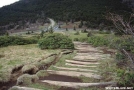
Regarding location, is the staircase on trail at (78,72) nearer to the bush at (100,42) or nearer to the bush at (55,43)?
the bush at (55,43)

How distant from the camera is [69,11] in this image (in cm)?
11306

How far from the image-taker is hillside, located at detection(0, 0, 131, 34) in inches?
3565

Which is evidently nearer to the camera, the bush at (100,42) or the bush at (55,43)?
the bush at (55,43)

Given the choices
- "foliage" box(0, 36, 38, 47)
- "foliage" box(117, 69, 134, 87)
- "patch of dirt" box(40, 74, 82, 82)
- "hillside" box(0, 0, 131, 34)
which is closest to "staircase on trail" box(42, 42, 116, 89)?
"patch of dirt" box(40, 74, 82, 82)

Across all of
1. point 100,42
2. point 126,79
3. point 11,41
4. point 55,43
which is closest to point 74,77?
point 126,79

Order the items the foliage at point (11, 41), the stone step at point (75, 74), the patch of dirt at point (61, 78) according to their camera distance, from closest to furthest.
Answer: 1. the patch of dirt at point (61, 78)
2. the stone step at point (75, 74)
3. the foliage at point (11, 41)

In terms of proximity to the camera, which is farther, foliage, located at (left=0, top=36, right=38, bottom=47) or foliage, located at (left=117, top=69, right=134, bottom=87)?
foliage, located at (left=0, top=36, right=38, bottom=47)

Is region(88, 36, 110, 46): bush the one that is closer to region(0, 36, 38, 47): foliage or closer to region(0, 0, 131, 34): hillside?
region(0, 36, 38, 47): foliage

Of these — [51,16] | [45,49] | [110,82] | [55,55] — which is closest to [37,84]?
[110,82]

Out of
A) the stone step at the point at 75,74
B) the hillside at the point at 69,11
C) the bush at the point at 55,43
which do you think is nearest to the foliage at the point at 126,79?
the stone step at the point at 75,74

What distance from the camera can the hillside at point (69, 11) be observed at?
90562 millimetres

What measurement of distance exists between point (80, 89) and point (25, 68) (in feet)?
22.7

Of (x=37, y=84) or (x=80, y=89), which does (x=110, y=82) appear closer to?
(x=80, y=89)

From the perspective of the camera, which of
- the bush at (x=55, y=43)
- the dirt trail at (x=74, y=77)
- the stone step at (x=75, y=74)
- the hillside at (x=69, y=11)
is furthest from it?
the hillside at (x=69, y=11)
